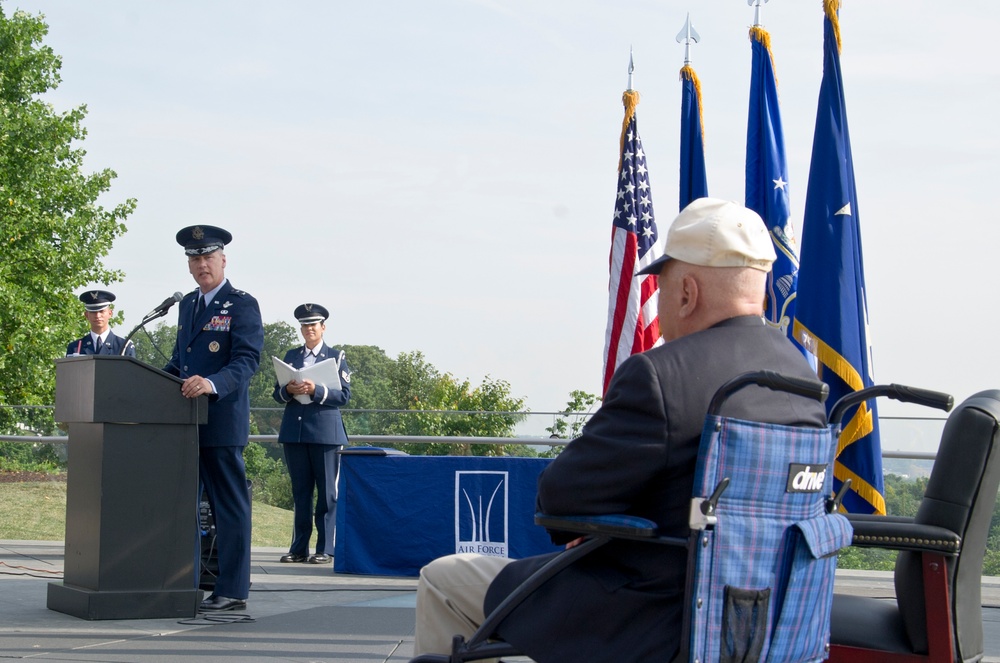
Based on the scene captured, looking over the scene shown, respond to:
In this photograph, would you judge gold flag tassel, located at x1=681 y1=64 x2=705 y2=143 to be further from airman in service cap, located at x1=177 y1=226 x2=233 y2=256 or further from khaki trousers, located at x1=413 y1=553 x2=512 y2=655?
khaki trousers, located at x1=413 y1=553 x2=512 y2=655

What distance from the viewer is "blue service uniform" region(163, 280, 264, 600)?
5590 mm

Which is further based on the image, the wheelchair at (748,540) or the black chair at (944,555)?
the black chair at (944,555)

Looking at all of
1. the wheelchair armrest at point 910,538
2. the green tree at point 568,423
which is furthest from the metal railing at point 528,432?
the wheelchair armrest at point 910,538

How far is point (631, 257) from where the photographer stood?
7.60 meters

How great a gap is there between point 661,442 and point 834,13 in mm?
4662

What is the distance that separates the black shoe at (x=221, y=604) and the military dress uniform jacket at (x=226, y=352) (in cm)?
79

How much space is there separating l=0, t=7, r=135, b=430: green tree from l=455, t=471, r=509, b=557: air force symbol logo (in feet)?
72.1

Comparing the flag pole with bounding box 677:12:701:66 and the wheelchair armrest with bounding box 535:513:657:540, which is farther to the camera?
the flag pole with bounding box 677:12:701:66

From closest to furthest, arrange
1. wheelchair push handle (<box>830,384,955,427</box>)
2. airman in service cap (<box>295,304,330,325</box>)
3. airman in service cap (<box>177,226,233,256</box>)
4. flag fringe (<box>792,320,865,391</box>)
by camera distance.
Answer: wheelchair push handle (<box>830,384,955,427</box>)
flag fringe (<box>792,320,865,391</box>)
airman in service cap (<box>177,226,233,256</box>)
airman in service cap (<box>295,304,330,325</box>)

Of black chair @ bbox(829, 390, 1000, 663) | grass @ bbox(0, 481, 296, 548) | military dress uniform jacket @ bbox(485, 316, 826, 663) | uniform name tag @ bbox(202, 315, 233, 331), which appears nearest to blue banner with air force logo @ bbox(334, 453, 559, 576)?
grass @ bbox(0, 481, 296, 548)

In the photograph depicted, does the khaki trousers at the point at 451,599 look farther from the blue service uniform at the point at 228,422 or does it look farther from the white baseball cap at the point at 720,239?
the blue service uniform at the point at 228,422

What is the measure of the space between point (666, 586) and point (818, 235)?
4.00 m

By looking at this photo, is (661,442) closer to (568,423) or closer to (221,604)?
(221,604)

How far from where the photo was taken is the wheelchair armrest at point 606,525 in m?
A: 2.27
